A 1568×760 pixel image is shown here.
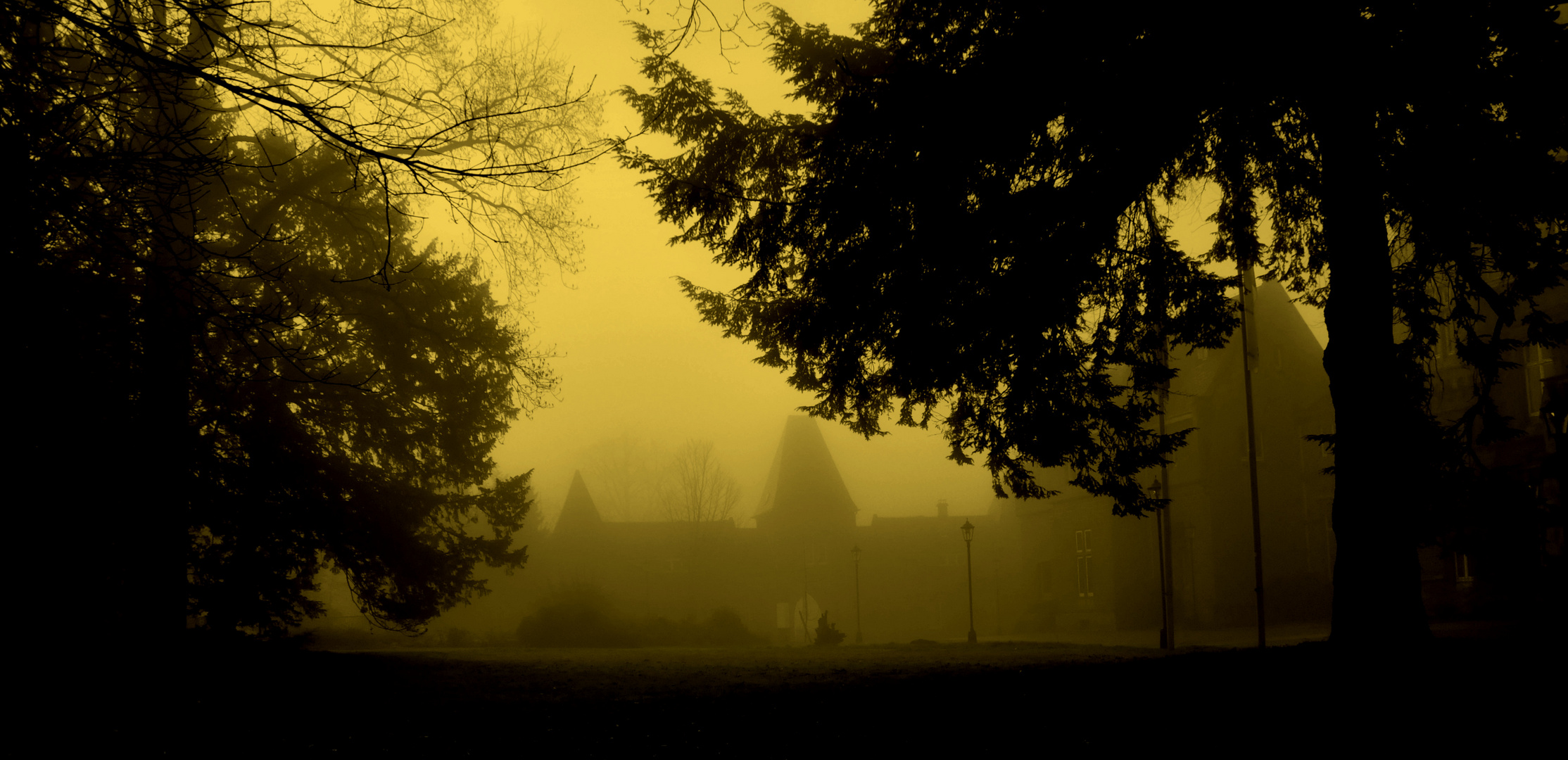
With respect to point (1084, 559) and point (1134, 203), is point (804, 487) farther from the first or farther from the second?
point (1134, 203)

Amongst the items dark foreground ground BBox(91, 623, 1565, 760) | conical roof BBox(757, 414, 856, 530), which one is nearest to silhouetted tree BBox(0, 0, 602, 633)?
dark foreground ground BBox(91, 623, 1565, 760)

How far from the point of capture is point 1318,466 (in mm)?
34750

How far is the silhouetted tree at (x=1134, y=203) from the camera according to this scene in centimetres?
727

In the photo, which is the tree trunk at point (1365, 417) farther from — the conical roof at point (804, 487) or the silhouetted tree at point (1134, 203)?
the conical roof at point (804, 487)

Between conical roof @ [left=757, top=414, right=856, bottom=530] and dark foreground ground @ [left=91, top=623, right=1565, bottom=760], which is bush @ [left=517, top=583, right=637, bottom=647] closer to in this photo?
dark foreground ground @ [left=91, top=623, right=1565, bottom=760]

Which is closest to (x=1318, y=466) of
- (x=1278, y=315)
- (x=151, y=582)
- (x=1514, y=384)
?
(x=1278, y=315)

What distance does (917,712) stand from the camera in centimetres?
660

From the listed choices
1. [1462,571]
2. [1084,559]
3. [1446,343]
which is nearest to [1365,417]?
[1446,343]

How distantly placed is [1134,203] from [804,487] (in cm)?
5209

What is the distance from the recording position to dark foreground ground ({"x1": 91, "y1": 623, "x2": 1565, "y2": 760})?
5.25 m

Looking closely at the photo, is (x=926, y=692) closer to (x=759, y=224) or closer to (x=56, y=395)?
(x=759, y=224)

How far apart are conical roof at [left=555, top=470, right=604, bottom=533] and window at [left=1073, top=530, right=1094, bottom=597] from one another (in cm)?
2723

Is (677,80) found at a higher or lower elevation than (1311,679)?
higher

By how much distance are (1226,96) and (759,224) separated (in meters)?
4.52
